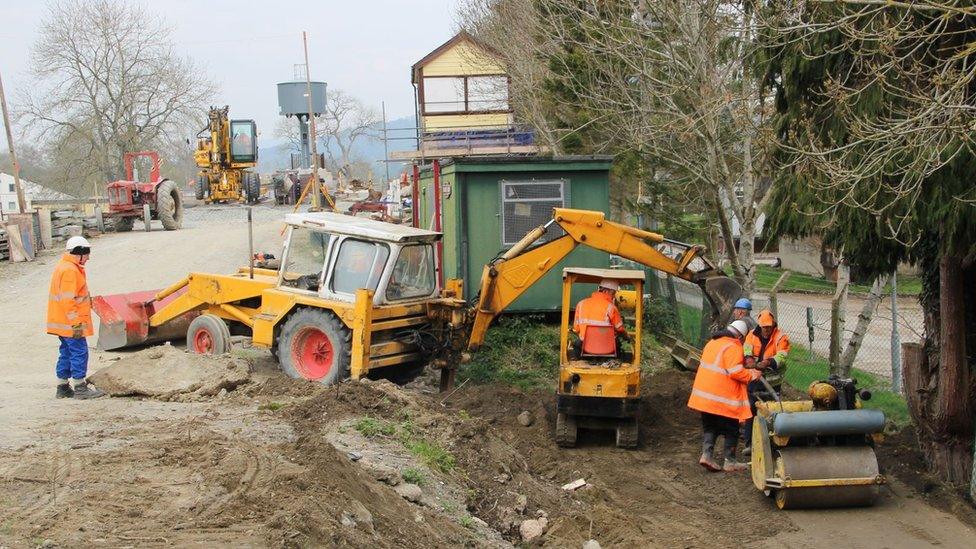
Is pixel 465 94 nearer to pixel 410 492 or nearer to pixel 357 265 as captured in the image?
pixel 357 265

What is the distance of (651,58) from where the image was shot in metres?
16.5

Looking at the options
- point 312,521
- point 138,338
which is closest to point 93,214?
point 138,338

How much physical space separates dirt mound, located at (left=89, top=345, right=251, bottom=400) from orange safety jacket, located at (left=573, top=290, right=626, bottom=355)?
4.14 m

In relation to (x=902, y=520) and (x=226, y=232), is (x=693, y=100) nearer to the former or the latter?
(x=902, y=520)

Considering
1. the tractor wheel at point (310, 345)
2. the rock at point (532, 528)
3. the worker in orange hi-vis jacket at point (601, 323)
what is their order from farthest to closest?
the tractor wheel at point (310, 345) < the worker in orange hi-vis jacket at point (601, 323) < the rock at point (532, 528)

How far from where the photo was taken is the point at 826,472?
933 centimetres

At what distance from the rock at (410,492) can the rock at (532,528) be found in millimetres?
912

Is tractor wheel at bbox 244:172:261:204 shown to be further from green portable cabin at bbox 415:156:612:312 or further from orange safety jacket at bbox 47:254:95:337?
orange safety jacket at bbox 47:254:95:337

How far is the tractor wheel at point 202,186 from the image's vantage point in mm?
46812

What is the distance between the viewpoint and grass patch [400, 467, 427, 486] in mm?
8719

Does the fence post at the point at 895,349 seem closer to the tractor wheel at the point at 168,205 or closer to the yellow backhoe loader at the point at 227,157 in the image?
the tractor wheel at the point at 168,205

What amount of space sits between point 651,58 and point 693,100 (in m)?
1.05

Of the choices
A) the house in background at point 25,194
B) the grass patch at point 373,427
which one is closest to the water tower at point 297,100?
the house in background at point 25,194

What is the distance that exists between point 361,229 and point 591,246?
2943 millimetres
